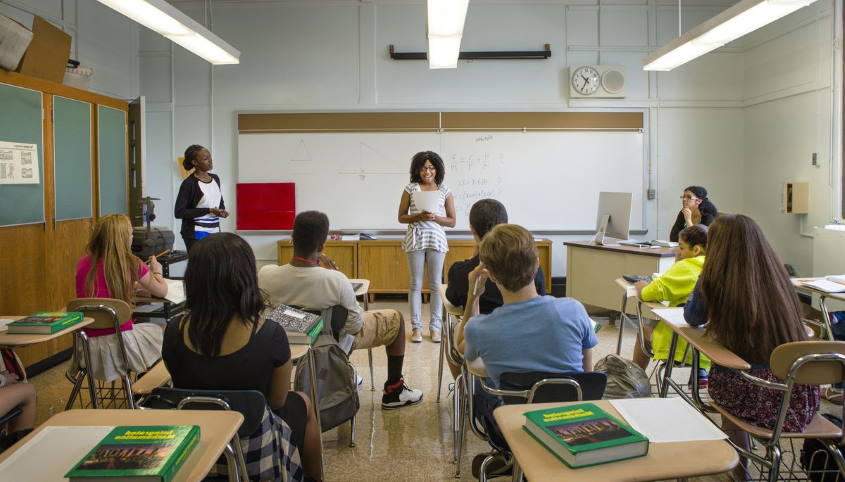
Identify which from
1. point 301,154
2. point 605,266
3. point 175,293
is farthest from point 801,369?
point 301,154

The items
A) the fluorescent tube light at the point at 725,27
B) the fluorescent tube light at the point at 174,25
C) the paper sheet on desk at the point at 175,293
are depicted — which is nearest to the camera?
the paper sheet on desk at the point at 175,293

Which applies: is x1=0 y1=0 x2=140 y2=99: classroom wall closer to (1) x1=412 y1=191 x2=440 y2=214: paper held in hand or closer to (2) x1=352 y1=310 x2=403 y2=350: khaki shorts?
(1) x1=412 y1=191 x2=440 y2=214: paper held in hand

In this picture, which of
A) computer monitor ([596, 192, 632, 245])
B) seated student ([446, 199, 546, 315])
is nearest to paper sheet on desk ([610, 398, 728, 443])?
seated student ([446, 199, 546, 315])

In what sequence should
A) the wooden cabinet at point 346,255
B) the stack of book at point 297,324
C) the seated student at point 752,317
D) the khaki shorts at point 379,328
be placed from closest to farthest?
the seated student at point 752,317 → the stack of book at point 297,324 → the khaki shorts at point 379,328 → the wooden cabinet at point 346,255

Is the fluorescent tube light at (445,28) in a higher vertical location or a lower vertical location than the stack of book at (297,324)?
higher

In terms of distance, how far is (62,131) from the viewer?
14.0 ft

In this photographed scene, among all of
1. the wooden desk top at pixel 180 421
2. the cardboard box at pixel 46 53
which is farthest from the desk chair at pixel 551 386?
the cardboard box at pixel 46 53

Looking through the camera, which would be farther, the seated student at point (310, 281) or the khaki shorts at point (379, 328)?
the khaki shorts at point (379, 328)

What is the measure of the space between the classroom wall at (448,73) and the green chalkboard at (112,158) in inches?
54.6

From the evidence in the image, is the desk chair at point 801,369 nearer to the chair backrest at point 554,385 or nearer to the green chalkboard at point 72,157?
the chair backrest at point 554,385

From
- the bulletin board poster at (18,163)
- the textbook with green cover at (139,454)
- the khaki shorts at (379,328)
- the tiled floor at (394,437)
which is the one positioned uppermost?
the bulletin board poster at (18,163)

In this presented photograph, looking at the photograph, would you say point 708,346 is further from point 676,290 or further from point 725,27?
point 725,27

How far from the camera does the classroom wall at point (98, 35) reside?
4793mm

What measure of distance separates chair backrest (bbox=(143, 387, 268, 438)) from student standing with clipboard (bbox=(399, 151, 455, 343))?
2.86 metres
